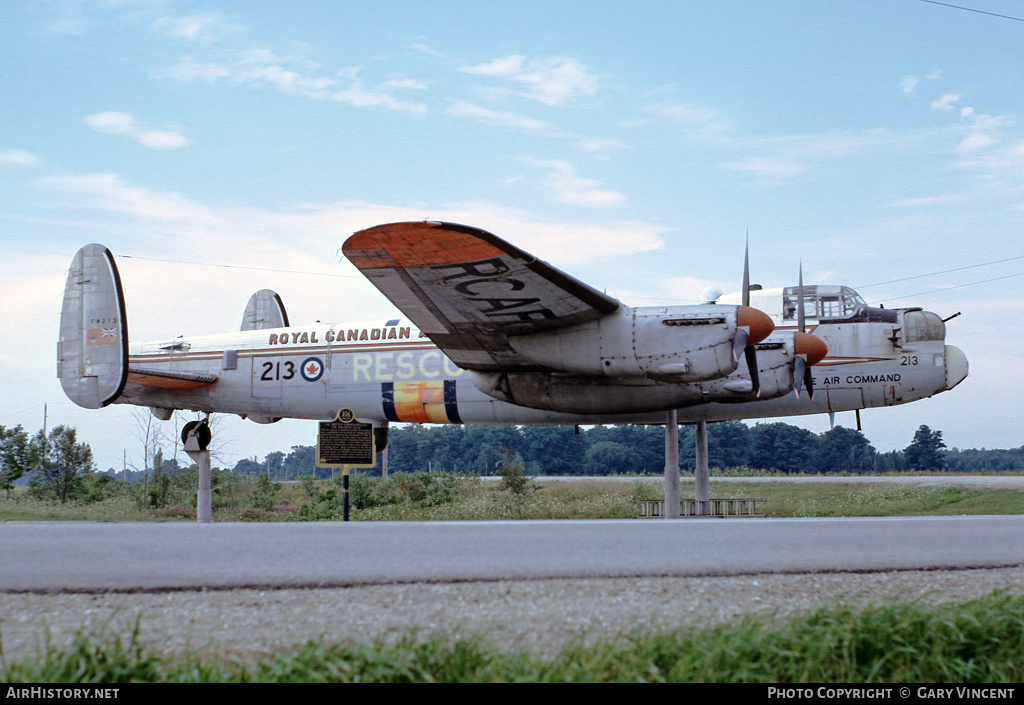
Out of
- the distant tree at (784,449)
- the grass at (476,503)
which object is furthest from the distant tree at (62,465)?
the distant tree at (784,449)

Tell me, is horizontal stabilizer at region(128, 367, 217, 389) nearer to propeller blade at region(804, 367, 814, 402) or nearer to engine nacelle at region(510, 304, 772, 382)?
engine nacelle at region(510, 304, 772, 382)

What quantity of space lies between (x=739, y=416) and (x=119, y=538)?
1530cm

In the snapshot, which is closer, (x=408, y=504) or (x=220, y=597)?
(x=220, y=597)

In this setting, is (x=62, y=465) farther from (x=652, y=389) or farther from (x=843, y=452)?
(x=843, y=452)

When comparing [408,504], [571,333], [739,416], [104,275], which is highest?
[104,275]

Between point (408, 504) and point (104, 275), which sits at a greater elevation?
point (104, 275)

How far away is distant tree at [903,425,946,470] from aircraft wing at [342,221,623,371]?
235 ft

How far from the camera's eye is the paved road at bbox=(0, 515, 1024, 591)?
639cm

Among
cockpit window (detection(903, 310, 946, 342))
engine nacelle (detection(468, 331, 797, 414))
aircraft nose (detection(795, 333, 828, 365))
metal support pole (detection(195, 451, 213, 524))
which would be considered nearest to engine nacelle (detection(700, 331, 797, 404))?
engine nacelle (detection(468, 331, 797, 414))

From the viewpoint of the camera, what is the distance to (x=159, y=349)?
23.1 metres

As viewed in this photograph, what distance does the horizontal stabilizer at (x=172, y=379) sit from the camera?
21.9 m

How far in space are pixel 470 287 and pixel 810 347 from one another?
743 cm
